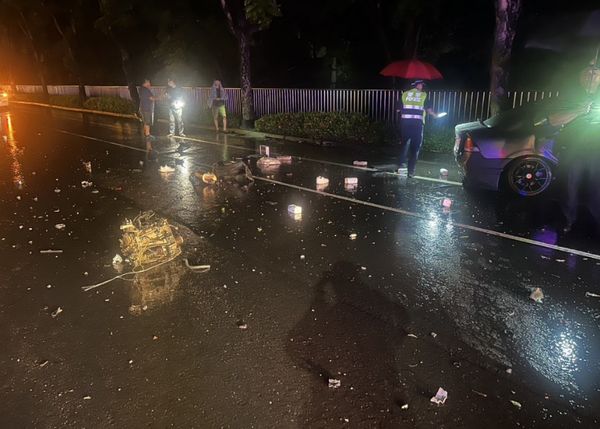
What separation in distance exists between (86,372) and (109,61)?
132 feet

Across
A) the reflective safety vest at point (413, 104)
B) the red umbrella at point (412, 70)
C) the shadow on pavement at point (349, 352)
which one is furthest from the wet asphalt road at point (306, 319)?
the red umbrella at point (412, 70)

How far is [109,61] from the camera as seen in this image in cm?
3906

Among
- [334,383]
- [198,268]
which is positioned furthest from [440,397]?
[198,268]

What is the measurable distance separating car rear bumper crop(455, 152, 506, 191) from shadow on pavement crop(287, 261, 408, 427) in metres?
4.13

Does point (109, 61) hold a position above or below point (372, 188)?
above

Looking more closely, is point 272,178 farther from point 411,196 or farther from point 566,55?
point 566,55

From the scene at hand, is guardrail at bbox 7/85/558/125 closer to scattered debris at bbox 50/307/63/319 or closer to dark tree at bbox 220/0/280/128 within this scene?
dark tree at bbox 220/0/280/128

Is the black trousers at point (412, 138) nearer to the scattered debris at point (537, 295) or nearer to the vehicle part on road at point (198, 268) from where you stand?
the scattered debris at point (537, 295)

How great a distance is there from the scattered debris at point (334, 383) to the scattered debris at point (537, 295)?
2341 millimetres

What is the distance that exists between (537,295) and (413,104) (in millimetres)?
5823

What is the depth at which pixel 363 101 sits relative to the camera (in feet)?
57.0

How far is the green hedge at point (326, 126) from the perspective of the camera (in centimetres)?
1555

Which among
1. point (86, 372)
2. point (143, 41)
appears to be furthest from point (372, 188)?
point (143, 41)

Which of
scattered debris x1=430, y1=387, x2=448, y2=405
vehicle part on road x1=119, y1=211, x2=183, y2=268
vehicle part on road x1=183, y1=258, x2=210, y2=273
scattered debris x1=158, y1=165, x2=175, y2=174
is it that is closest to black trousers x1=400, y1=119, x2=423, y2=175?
scattered debris x1=158, y1=165, x2=175, y2=174
